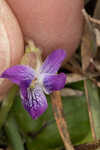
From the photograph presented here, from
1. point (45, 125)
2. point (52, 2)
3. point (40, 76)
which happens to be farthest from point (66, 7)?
point (45, 125)

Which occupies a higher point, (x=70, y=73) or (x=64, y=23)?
(x=64, y=23)

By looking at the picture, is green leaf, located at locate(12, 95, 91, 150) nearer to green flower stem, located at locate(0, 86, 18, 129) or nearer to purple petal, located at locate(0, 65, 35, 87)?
green flower stem, located at locate(0, 86, 18, 129)

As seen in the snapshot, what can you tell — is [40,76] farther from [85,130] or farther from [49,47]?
[85,130]

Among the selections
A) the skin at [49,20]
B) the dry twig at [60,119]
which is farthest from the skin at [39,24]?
the dry twig at [60,119]

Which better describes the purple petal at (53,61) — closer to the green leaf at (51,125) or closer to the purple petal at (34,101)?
the purple petal at (34,101)

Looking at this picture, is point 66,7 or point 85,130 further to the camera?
point 85,130

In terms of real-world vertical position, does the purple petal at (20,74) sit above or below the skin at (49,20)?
below
